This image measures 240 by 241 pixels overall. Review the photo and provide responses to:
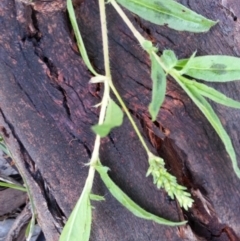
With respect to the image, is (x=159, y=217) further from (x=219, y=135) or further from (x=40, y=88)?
(x=40, y=88)

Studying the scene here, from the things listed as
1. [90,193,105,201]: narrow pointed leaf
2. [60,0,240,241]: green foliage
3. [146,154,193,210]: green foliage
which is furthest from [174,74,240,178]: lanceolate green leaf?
[90,193,105,201]: narrow pointed leaf

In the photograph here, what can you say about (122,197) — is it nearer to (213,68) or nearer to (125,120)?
(125,120)

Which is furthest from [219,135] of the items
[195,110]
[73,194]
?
[73,194]

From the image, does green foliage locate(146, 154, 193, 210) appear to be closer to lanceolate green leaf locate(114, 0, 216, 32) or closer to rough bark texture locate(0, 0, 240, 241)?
rough bark texture locate(0, 0, 240, 241)

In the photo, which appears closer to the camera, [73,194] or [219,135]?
[219,135]

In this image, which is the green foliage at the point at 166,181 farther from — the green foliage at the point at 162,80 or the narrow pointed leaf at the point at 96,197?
the narrow pointed leaf at the point at 96,197

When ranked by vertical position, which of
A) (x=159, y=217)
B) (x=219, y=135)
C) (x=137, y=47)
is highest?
(x=137, y=47)

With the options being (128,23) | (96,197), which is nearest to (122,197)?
(96,197)
